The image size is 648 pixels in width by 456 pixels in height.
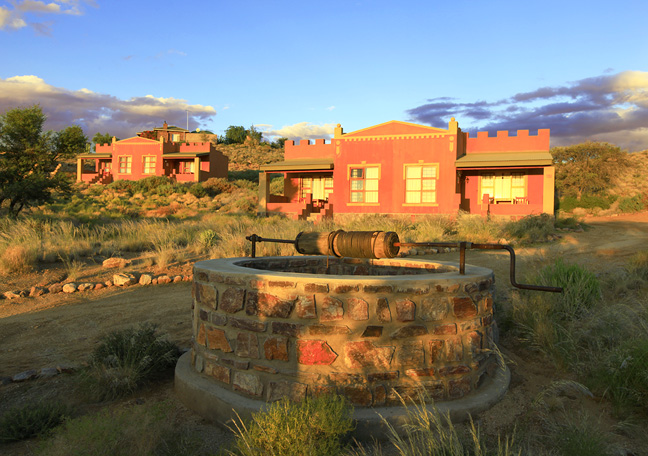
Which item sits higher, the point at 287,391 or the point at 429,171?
the point at 429,171

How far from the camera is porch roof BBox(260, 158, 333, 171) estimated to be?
69.7 ft

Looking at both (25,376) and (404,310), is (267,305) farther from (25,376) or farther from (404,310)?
(25,376)

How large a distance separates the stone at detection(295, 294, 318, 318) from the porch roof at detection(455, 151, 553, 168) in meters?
16.4

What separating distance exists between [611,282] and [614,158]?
93.8 feet

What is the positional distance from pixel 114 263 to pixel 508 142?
1749 centimetres

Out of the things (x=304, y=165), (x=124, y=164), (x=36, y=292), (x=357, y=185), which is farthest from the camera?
(x=124, y=164)

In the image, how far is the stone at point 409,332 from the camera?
11.3 ft

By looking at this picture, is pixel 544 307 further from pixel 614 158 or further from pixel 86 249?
pixel 614 158

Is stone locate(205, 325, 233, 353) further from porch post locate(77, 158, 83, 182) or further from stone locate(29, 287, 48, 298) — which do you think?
porch post locate(77, 158, 83, 182)

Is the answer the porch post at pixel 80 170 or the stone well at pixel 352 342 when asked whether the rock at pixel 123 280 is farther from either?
the porch post at pixel 80 170

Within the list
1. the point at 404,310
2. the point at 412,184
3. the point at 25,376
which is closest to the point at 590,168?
the point at 412,184

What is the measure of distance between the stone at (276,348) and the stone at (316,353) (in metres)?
0.15

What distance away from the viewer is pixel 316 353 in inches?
135

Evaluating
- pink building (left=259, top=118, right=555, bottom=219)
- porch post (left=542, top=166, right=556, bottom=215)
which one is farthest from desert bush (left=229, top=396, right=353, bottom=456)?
porch post (left=542, top=166, right=556, bottom=215)
